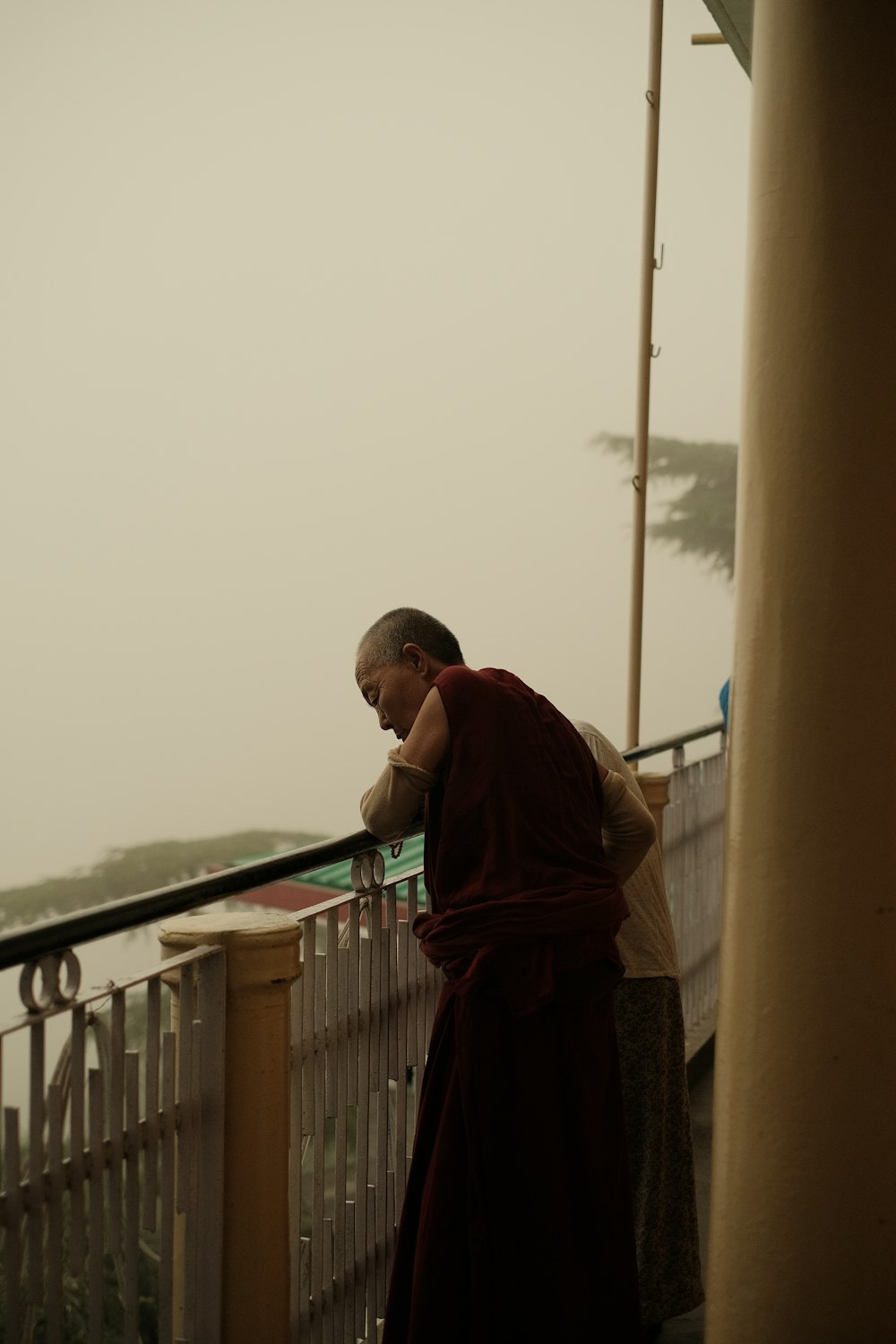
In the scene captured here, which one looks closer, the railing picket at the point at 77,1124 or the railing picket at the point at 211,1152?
the railing picket at the point at 77,1124

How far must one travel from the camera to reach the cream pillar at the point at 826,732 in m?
1.45

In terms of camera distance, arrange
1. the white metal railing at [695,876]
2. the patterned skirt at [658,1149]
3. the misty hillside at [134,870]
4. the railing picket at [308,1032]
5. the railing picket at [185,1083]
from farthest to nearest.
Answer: the misty hillside at [134,870]
the white metal railing at [695,876]
the patterned skirt at [658,1149]
the railing picket at [308,1032]
the railing picket at [185,1083]

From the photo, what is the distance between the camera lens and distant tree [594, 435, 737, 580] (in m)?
26.3

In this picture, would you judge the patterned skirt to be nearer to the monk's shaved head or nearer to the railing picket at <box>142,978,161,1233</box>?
the monk's shaved head

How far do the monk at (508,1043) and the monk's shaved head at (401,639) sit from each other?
13 cm

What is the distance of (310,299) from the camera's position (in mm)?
34688

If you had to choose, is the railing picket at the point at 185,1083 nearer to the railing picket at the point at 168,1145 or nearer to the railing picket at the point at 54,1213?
the railing picket at the point at 168,1145

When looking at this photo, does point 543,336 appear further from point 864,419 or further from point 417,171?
point 864,419

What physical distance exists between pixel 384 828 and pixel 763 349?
0.85 metres

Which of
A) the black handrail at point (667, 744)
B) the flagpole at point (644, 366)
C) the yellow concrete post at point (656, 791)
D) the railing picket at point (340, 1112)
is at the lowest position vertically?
the railing picket at point (340, 1112)

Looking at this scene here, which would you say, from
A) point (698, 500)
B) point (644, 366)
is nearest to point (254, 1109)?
Result: point (644, 366)

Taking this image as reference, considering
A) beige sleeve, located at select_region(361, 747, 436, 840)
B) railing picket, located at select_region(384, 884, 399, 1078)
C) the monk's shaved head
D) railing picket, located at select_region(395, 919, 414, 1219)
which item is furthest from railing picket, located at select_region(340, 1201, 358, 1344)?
the monk's shaved head

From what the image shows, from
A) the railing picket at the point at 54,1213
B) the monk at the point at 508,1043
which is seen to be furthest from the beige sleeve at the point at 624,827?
the railing picket at the point at 54,1213

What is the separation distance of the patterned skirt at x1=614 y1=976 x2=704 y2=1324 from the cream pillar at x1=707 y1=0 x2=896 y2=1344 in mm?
830
